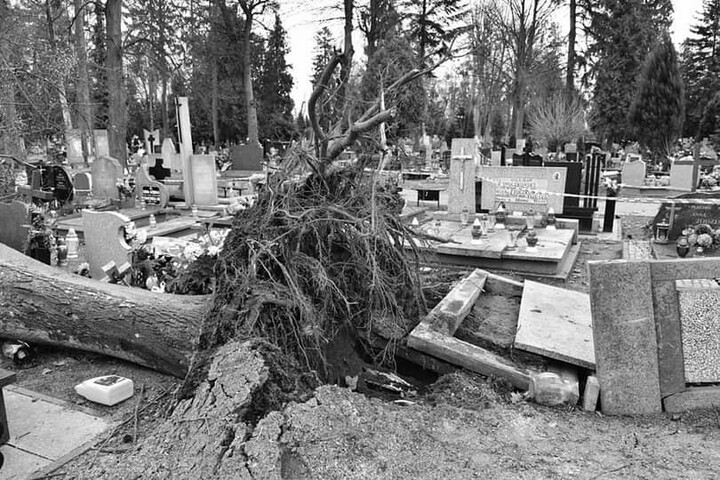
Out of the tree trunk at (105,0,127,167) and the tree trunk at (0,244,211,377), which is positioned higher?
the tree trunk at (105,0,127,167)

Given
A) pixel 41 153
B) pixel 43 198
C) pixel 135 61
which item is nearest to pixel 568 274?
pixel 43 198

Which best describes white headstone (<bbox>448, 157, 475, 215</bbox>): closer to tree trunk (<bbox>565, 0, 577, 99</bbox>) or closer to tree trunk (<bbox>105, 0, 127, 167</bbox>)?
tree trunk (<bbox>105, 0, 127, 167</bbox>)

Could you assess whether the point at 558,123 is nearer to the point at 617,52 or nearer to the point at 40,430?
the point at 617,52

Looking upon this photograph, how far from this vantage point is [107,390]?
3.54 m

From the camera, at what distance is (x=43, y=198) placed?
10984 millimetres

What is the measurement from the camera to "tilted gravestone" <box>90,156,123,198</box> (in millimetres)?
12391

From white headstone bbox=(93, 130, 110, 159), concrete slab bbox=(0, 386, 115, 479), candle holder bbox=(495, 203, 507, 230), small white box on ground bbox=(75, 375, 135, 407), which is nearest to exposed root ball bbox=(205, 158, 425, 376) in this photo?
small white box on ground bbox=(75, 375, 135, 407)

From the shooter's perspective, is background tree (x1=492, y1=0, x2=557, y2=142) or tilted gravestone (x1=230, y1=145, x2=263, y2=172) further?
background tree (x1=492, y1=0, x2=557, y2=142)

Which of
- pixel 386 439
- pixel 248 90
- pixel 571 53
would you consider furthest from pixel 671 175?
pixel 248 90

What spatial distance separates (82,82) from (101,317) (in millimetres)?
11030

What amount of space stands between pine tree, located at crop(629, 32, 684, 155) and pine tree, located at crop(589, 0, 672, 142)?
4.09 m

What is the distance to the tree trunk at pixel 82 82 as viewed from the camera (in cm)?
1077

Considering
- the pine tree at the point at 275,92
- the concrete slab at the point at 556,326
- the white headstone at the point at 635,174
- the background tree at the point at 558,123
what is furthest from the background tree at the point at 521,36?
the concrete slab at the point at 556,326

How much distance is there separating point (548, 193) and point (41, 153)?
85.2 ft
